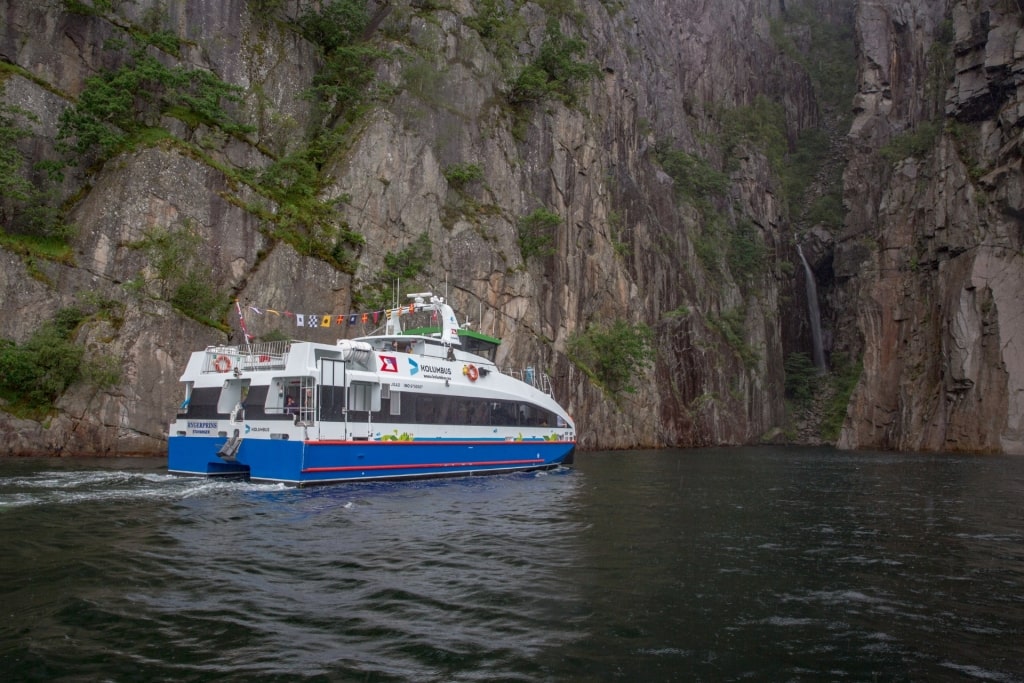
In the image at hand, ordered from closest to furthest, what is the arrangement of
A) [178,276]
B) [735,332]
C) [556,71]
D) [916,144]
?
[178,276] < [556,71] < [916,144] < [735,332]

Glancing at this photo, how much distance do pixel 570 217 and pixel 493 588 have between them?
54262 mm

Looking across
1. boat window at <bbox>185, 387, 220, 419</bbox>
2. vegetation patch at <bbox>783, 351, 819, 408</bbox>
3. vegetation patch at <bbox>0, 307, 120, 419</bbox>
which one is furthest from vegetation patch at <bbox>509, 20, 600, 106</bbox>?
boat window at <bbox>185, 387, 220, 419</bbox>

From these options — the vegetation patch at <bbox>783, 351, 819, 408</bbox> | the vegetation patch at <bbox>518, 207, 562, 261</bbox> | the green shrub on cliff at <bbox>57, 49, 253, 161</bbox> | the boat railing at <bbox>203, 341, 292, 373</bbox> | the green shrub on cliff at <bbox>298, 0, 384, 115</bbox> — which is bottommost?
the boat railing at <bbox>203, 341, 292, 373</bbox>

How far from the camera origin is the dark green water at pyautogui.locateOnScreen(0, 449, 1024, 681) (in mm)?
8234

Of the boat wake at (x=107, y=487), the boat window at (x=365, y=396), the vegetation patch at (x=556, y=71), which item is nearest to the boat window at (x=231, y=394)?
the boat wake at (x=107, y=487)

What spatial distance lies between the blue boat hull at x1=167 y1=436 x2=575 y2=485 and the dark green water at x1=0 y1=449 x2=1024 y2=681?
1702 mm

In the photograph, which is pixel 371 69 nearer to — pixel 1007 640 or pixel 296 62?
pixel 296 62

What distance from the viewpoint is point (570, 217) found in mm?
63500

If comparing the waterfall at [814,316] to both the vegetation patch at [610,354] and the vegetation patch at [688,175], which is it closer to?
the vegetation patch at [688,175]

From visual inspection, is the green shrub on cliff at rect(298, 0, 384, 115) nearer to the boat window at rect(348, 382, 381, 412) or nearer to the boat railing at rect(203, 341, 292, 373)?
the boat railing at rect(203, 341, 292, 373)

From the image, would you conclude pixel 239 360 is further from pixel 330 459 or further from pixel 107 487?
pixel 107 487

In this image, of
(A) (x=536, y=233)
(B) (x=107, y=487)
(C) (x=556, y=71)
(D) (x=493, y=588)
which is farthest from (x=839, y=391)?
(D) (x=493, y=588)

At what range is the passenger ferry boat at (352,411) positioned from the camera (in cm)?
2389

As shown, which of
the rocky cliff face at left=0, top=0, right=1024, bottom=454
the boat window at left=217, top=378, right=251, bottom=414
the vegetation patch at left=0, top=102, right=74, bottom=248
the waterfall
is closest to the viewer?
the boat window at left=217, top=378, right=251, bottom=414
